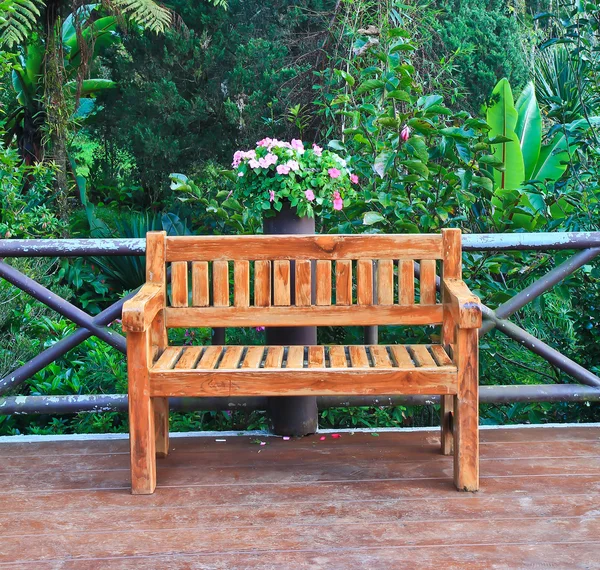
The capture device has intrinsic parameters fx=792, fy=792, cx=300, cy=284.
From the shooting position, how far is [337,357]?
2.88m

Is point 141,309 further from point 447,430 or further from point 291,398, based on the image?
point 447,430

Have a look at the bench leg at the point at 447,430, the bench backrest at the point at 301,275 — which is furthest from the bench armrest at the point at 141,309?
the bench leg at the point at 447,430

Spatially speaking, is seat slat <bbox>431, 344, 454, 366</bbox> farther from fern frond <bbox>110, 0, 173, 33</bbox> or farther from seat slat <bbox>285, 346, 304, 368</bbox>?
fern frond <bbox>110, 0, 173, 33</bbox>

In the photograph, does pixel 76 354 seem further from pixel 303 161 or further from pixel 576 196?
pixel 576 196

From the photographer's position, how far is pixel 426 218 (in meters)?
3.91

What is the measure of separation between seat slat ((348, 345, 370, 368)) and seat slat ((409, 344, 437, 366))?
0.18m

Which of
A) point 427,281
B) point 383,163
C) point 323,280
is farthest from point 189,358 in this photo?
point 383,163

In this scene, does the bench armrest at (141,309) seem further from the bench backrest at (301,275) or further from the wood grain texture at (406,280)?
the wood grain texture at (406,280)

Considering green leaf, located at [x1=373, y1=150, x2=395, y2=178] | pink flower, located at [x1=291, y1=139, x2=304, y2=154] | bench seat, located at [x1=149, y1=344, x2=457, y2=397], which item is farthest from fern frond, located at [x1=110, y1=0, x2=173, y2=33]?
bench seat, located at [x1=149, y1=344, x2=457, y2=397]

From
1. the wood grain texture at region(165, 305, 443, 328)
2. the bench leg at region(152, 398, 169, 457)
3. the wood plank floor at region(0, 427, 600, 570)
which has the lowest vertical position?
the wood plank floor at region(0, 427, 600, 570)

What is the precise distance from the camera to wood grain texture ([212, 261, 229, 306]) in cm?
307

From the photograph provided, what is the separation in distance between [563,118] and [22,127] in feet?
20.7

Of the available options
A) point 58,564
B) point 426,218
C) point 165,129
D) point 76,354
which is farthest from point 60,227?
point 58,564

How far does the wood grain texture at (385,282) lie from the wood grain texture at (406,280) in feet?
0.13
